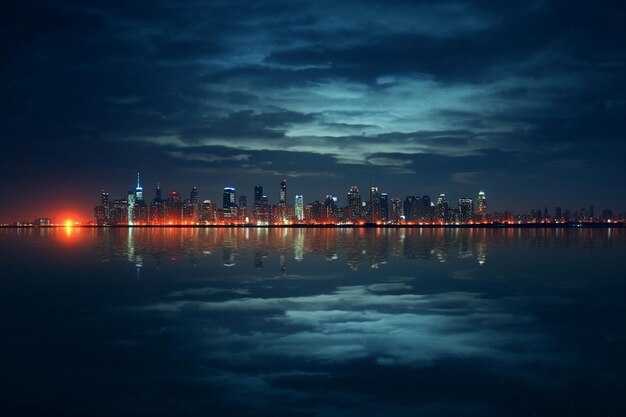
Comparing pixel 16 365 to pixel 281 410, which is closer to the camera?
pixel 281 410

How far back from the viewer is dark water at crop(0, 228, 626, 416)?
13.1 meters

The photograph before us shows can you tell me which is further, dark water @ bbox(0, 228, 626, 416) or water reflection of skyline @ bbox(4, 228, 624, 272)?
water reflection of skyline @ bbox(4, 228, 624, 272)

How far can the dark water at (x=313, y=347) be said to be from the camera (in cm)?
1307

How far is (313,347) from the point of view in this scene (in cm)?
1800

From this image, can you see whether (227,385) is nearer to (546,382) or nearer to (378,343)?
(378,343)

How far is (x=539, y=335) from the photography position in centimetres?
1975

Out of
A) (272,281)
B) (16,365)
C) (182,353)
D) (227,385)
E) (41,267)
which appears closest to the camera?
(227,385)

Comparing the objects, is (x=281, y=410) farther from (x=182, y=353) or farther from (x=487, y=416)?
(x=182, y=353)

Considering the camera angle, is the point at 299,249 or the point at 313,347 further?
the point at 299,249

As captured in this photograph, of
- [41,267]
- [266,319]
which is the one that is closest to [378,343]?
[266,319]

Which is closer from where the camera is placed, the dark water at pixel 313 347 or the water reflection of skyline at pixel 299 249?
the dark water at pixel 313 347

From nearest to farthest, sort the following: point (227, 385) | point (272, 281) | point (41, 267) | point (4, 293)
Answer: point (227, 385) → point (4, 293) → point (272, 281) → point (41, 267)

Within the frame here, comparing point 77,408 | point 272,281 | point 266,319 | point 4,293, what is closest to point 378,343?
point 266,319

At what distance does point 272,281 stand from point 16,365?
1967 cm
